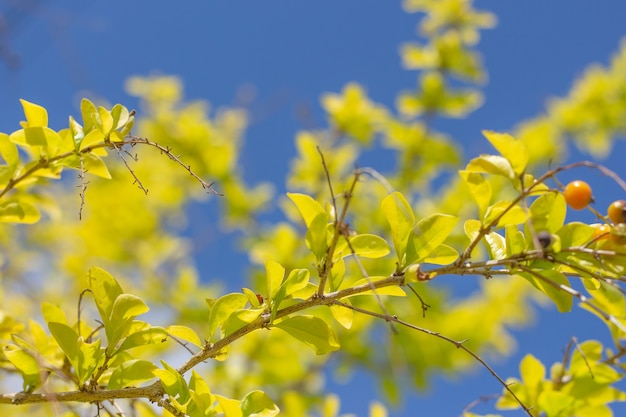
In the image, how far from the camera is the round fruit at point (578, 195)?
1016 mm

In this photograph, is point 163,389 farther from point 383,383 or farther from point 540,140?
point 540,140

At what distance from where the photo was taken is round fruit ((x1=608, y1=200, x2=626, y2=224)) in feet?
3.12

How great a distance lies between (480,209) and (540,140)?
11.0 ft

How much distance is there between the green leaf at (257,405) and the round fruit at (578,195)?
639 millimetres

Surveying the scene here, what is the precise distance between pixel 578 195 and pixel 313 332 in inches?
20.7

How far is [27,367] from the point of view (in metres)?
1.11

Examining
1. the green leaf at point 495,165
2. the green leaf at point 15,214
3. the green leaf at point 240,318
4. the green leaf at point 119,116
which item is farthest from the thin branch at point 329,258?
the green leaf at point 15,214

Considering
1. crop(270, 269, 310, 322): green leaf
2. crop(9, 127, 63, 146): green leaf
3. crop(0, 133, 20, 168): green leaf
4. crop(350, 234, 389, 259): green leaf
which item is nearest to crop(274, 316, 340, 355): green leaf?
crop(270, 269, 310, 322): green leaf

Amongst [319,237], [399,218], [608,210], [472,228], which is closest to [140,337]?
[319,237]

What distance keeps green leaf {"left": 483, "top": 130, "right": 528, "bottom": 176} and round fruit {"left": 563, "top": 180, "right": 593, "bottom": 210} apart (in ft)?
0.31

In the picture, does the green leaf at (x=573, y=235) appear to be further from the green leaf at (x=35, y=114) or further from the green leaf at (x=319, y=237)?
the green leaf at (x=35, y=114)

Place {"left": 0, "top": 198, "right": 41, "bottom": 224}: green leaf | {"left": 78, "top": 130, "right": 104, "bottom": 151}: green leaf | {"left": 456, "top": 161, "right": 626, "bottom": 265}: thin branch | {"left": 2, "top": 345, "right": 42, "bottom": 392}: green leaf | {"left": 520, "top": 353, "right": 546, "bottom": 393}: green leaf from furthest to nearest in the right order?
{"left": 520, "top": 353, "right": 546, "bottom": 393}: green leaf
{"left": 0, "top": 198, "right": 41, "bottom": 224}: green leaf
{"left": 78, "top": 130, "right": 104, "bottom": 151}: green leaf
{"left": 2, "top": 345, "right": 42, "bottom": 392}: green leaf
{"left": 456, "top": 161, "right": 626, "bottom": 265}: thin branch

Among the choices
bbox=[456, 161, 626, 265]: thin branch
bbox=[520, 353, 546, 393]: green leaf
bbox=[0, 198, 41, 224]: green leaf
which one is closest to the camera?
bbox=[456, 161, 626, 265]: thin branch

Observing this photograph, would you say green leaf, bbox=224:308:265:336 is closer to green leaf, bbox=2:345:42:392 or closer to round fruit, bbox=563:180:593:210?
green leaf, bbox=2:345:42:392
